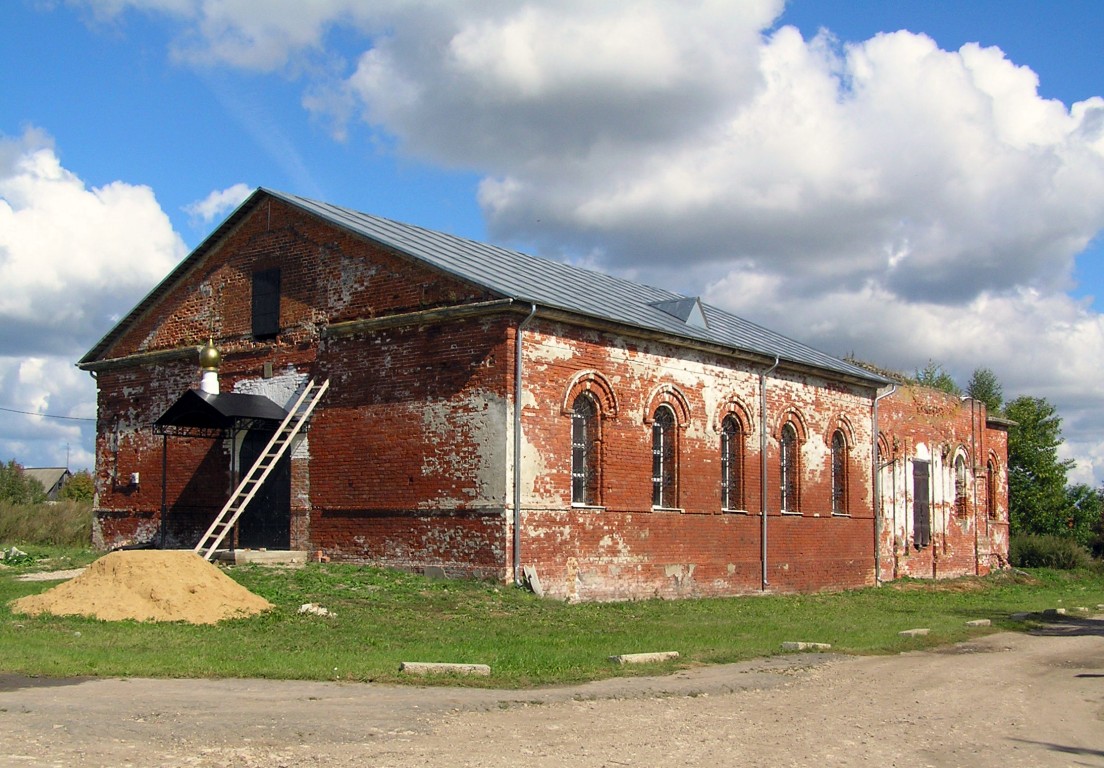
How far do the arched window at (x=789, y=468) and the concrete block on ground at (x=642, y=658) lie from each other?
1369 cm

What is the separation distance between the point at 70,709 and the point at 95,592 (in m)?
6.19

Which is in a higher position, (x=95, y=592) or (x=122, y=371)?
(x=122, y=371)

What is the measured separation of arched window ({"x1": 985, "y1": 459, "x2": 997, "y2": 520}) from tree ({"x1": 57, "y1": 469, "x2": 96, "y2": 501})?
45.0 meters

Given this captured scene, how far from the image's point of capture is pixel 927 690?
10781mm

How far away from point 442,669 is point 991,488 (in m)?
29.0

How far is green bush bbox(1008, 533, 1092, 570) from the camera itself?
37.5 m

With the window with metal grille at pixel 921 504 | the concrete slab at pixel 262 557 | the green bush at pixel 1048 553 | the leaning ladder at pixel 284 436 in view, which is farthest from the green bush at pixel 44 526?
the green bush at pixel 1048 553

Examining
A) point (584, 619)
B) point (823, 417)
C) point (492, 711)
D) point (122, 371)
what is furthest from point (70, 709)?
point (823, 417)

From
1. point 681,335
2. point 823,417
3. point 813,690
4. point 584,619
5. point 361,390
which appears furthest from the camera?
point 823,417

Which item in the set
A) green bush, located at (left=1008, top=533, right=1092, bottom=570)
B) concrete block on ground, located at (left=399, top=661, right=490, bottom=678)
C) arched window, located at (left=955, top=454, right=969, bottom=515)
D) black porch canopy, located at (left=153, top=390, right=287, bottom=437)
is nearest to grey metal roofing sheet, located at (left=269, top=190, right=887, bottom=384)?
black porch canopy, located at (left=153, top=390, right=287, bottom=437)

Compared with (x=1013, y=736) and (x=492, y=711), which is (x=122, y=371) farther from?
(x=1013, y=736)

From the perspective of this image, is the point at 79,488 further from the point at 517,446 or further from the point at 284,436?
the point at 517,446

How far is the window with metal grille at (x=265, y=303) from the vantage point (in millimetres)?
Result: 21719

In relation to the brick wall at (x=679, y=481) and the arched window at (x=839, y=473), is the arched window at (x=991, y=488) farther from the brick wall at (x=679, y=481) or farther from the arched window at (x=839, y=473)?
the arched window at (x=839, y=473)
